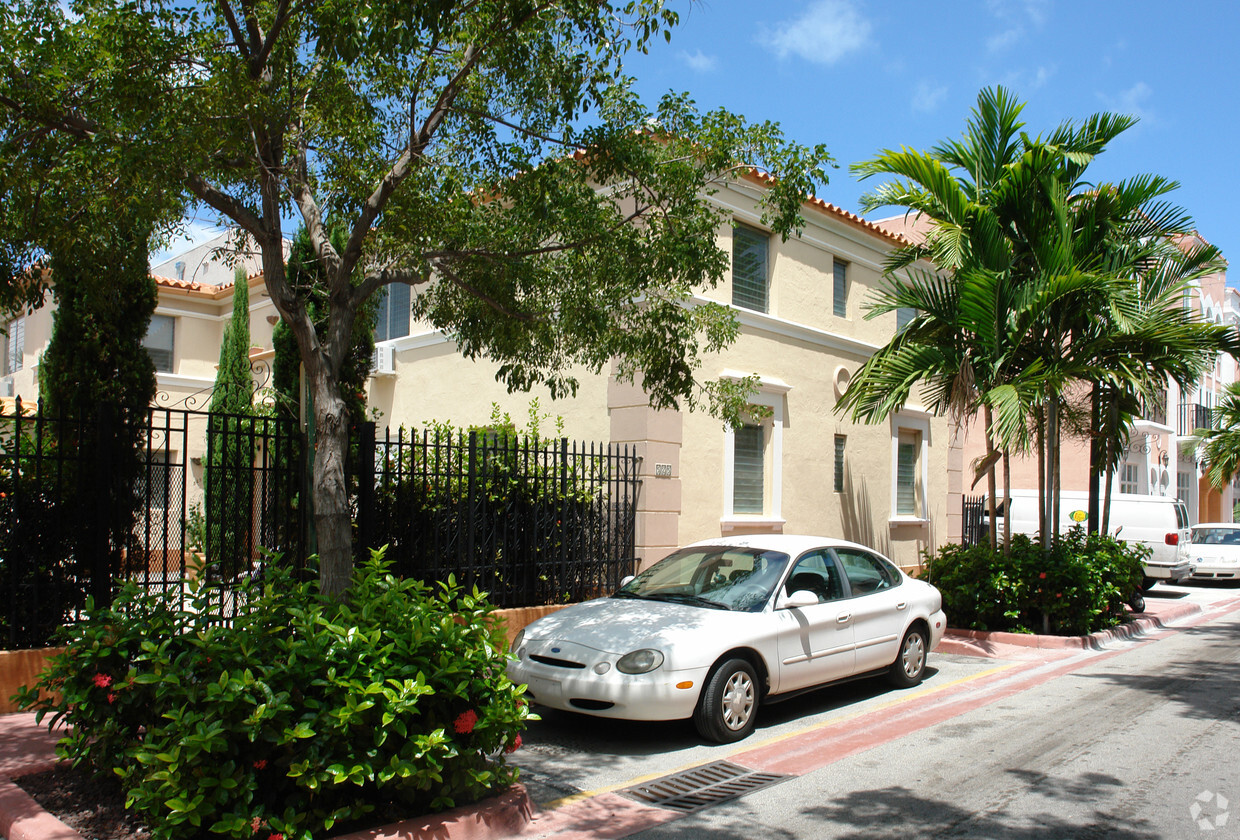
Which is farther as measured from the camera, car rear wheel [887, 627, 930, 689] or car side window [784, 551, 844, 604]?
car rear wheel [887, 627, 930, 689]

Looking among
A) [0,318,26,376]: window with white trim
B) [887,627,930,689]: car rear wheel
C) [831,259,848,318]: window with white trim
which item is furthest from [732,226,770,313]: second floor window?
[0,318,26,376]: window with white trim

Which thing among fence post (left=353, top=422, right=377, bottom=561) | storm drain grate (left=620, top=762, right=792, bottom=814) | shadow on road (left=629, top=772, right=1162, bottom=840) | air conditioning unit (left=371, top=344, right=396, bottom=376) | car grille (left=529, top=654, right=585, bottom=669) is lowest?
storm drain grate (left=620, top=762, right=792, bottom=814)

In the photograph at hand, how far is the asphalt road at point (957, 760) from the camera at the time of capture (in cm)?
516

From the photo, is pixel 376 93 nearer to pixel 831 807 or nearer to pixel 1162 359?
pixel 831 807

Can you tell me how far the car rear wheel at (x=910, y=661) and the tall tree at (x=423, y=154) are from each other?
2841 mm

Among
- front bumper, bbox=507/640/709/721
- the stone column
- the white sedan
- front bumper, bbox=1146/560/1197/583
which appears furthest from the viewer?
front bumper, bbox=1146/560/1197/583

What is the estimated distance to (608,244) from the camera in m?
7.59

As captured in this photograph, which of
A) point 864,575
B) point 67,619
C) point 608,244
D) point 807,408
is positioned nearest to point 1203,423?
point 807,408

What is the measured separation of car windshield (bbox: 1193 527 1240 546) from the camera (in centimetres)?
2339

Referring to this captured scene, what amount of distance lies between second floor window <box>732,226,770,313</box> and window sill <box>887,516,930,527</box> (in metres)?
5.20

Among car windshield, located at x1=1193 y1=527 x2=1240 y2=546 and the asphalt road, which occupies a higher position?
car windshield, located at x1=1193 y1=527 x2=1240 y2=546

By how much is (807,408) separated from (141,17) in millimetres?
11225

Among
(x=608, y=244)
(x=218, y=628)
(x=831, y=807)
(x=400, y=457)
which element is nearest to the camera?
(x=218, y=628)

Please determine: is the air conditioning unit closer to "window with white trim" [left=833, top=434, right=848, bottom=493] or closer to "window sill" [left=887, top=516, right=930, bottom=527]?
"window with white trim" [left=833, top=434, right=848, bottom=493]
